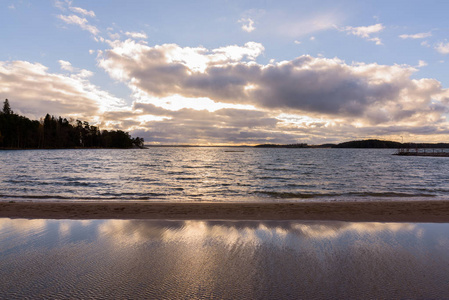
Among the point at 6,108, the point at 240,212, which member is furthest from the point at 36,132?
the point at 240,212

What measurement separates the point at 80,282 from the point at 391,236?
25.7 feet

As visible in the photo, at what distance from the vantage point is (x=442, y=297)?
387cm

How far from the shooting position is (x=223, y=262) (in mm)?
5195

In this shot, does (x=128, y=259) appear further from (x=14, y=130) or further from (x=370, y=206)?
(x=14, y=130)

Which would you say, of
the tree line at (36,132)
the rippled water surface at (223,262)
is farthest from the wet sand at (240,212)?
the tree line at (36,132)

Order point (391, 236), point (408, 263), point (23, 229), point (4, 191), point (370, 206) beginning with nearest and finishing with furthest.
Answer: point (408, 263)
point (391, 236)
point (23, 229)
point (370, 206)
point (4, 191)

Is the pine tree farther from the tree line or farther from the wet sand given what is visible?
the wet sand

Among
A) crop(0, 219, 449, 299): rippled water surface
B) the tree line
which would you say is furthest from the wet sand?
the tree line

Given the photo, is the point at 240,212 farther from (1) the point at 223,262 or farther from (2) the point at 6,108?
(2) the point at 6,108

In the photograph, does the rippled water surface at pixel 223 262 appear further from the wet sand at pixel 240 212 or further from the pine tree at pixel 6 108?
the pine tree at pixel 6 108

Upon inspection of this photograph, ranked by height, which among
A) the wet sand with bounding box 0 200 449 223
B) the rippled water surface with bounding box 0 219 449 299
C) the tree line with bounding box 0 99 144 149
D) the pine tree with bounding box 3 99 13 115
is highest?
the pine tree with bounding box 3 99 13 115

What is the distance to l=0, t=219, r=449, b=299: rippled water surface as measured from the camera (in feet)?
13.3

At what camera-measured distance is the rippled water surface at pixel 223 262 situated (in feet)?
13.3

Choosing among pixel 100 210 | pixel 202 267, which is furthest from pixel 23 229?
pixel 202 267
